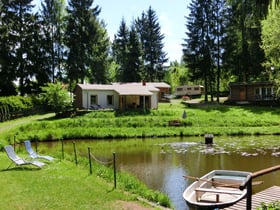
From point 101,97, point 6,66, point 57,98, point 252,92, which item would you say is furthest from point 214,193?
point 6,66

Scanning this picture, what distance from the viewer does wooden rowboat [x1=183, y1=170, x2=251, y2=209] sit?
10076mm

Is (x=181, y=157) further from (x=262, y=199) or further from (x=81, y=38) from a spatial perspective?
(x=81, y=38)

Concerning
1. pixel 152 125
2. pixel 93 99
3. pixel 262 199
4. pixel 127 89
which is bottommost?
pixel 152 125

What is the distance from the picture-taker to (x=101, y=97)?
44625mm

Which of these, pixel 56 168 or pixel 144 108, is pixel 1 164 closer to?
Answer: pixel 56 168

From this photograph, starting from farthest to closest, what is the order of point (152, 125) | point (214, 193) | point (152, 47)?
point (152, 47) → point (152, 125) → point (214, 193)

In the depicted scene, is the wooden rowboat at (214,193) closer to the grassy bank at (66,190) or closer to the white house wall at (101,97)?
the grassy bank at (66,190)

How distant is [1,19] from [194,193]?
147ft

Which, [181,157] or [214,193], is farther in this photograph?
[181,157]

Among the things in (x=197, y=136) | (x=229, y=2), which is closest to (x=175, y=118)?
(x=197, y=136)

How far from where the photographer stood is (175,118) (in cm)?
3688

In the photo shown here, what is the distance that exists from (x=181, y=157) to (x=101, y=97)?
25.2 meters

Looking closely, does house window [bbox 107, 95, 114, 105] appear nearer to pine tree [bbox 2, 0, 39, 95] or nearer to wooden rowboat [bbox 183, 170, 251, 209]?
pine tree [bbox 2, 0, 39, 95]

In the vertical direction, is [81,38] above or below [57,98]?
above
